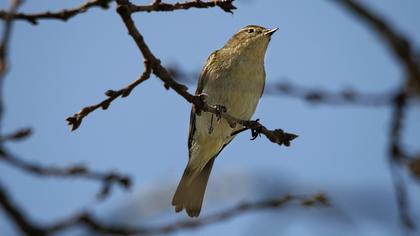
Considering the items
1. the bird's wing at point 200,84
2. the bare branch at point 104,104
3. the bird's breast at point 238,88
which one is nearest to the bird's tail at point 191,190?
the bird's wing at point 200,84

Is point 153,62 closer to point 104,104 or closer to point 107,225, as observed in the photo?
point 104,104

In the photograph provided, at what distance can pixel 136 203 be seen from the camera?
283 centimetres

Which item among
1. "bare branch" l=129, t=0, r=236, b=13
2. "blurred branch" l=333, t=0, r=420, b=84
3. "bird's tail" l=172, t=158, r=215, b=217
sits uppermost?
"bird's tail" l=172, t=158, r=215, b=217

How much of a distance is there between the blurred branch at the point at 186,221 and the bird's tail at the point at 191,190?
3.26m

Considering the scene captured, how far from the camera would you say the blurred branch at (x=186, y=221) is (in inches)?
56.7

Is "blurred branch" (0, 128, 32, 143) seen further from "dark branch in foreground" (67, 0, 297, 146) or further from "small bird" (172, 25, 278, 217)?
"small bird" (172, 25, 278, 217)

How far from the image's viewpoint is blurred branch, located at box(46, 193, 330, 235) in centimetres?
Result: 144

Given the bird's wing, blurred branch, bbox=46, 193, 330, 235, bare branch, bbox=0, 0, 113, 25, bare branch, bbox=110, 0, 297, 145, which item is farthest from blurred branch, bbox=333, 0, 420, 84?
the bird's wing

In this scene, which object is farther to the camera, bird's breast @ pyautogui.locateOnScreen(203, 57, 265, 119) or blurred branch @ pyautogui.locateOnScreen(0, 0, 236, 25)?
bird's breast @ pyautogui.locateOnScreen(203, 57, 265, 119)

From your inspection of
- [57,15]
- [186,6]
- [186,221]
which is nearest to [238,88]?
[186,6]

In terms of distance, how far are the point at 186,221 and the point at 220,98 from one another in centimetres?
417

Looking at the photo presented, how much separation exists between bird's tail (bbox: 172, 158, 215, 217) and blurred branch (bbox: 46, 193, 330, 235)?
3.26m

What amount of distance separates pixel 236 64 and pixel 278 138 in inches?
112

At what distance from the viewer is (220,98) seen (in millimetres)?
6008
